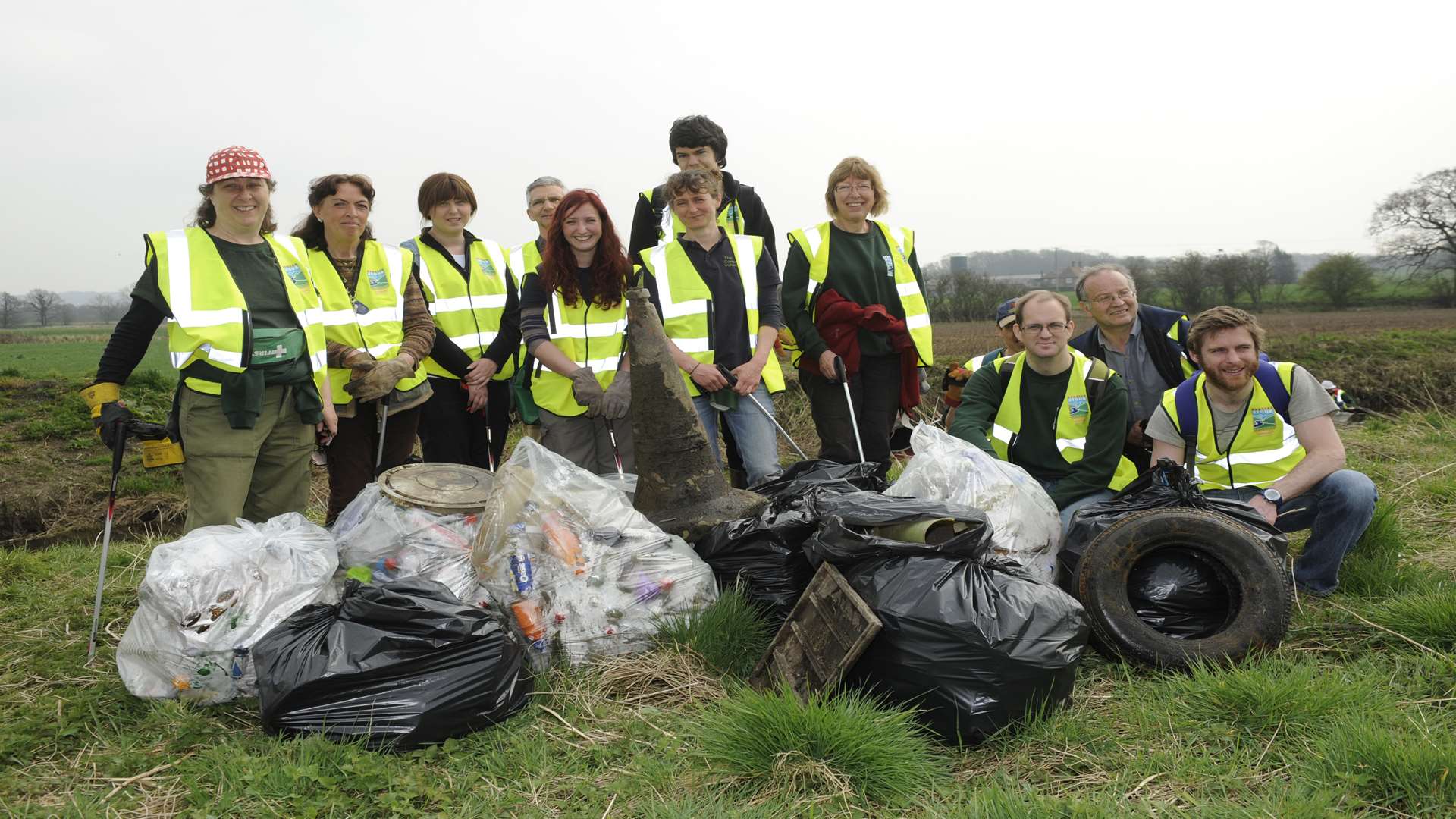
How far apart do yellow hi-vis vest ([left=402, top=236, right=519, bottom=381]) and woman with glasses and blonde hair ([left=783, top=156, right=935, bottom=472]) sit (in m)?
1.53

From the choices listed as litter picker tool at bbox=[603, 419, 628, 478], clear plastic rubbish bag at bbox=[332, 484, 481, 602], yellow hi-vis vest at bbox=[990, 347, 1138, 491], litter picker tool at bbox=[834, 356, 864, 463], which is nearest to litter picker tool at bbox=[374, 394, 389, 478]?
clear plastic rubbish bag at bbox=[332, 484, 481, 602]

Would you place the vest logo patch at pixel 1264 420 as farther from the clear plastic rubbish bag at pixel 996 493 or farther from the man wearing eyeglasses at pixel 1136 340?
the clear plastic rubbish bag at pixel 996 493

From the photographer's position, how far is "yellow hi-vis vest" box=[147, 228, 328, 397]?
3.28m

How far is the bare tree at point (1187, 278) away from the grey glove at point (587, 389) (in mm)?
27095

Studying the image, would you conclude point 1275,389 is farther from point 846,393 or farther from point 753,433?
point 753,433

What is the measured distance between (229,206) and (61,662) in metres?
1.82

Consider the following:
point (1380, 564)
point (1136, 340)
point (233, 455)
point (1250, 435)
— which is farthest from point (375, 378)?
point (1380, 564)

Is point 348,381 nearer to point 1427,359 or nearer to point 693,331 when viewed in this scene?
point 693,331

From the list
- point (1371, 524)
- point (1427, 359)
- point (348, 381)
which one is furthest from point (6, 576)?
point (1427, 359)

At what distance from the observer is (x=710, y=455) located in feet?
12.1

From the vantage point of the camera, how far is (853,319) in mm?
4402

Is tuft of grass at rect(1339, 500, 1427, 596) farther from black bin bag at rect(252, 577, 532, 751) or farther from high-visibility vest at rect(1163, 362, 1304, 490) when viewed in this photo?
black bin bag at rect(252, 577, 532, 751)

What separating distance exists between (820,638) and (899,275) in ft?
7.98

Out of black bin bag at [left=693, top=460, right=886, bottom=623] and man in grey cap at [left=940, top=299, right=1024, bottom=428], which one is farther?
man in grey cap at [left=940, top=299, right=1024, bottom=428]
